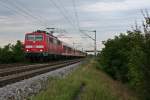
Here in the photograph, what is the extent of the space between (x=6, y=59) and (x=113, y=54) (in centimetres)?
1719

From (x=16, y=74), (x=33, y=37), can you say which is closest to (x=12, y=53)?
(x=33, y=37)

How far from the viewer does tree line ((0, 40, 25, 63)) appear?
49938mm

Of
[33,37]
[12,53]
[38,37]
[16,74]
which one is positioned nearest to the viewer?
[16,74]

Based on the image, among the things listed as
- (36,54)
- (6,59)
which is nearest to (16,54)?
(6,59)

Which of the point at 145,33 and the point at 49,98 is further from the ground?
the point at 145,33

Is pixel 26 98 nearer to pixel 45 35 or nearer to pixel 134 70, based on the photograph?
pixel 134 70

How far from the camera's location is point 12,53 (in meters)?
51.7

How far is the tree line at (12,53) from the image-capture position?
49.9m

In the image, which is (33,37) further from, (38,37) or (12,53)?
(12,53)

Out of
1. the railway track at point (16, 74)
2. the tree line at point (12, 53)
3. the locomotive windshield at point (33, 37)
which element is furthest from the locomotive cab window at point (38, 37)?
the railway track at point (16, 74)

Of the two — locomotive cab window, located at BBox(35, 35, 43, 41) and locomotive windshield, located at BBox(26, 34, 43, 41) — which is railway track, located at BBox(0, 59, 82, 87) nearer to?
locomotive cab window, located at BBox(35, 35, 43, 41)

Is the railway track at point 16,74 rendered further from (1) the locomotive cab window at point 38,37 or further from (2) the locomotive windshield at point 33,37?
(2) the locomotive windshield at point 33,37

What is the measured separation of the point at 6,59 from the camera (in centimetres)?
5050

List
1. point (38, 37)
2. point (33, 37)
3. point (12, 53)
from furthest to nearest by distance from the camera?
point (12, 53) → point (33, 37) → point (38, 37)
